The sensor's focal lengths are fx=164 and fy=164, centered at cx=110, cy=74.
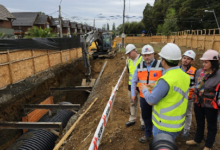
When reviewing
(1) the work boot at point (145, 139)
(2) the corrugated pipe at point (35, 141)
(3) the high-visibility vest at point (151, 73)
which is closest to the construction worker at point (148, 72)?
(3) the high-visibility vest at point (151, 73)

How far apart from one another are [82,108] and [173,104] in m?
5.60

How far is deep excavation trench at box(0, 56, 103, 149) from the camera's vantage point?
24.4 ft

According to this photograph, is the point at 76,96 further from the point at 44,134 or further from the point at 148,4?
the point at 148,4

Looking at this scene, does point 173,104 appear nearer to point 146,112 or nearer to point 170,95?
point 170,95

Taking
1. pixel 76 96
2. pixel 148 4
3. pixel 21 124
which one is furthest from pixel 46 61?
pixel 148 4

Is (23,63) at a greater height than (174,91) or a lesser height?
lesser

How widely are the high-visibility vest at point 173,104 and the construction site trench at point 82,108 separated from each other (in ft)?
4.02

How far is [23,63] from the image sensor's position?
9.08 m

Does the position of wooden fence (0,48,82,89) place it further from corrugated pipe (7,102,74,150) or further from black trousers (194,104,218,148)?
black trousers (194,104,218,148)

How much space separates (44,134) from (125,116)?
3399 millimetres

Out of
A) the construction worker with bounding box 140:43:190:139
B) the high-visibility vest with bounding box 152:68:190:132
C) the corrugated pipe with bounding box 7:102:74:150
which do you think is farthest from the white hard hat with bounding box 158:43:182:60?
the corrugated pipe with bounding box 7:102:74:150

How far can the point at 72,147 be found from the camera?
4105mm

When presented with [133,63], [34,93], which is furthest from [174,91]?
[34,93]

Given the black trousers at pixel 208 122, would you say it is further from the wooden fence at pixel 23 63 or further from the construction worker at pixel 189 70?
the wooden fence at pixel 23 63
